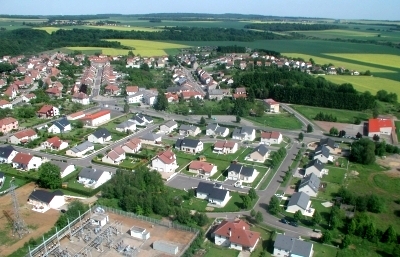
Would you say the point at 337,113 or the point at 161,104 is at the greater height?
the point at 161,104

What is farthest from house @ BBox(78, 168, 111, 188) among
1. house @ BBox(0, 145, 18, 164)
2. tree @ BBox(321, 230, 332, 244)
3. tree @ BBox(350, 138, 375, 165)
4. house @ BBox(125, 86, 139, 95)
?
house @ BBox(125, 86, 139, 95)

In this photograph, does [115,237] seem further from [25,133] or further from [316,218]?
[25,133]

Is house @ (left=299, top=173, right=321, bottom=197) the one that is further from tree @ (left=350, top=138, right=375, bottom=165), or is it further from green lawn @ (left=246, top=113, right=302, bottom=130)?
green lawn @ (left=246, top=113, right=302, bottom=130)

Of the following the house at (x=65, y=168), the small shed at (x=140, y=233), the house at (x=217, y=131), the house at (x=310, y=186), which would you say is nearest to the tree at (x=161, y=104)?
the house at (x=217, y=131)

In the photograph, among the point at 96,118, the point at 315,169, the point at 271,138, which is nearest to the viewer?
the point at 315,169

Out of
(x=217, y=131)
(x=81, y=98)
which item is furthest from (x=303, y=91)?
(x=81, y=98)

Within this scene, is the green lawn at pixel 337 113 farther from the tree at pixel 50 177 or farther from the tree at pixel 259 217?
the tree at pixel 50 177

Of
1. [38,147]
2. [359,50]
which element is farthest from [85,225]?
[359,50]
